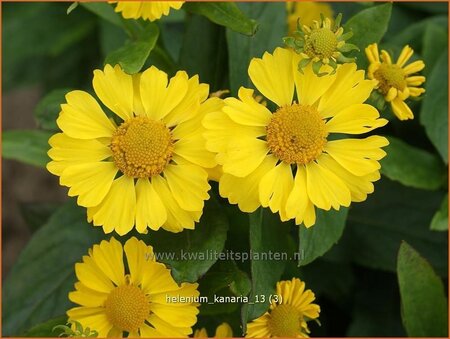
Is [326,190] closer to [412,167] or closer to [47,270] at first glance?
[412,167]

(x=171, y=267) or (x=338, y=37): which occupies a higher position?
(x=338, y=37)

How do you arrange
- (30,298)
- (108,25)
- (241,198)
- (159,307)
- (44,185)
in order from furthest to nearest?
(44,185), (108,25), (30,298), (159,307), (241,198)

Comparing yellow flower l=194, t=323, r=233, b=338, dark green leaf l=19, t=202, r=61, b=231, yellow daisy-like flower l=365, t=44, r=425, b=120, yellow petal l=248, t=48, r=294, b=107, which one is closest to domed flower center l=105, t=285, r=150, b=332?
yellow flower l=194, t=323, r=233, b=338

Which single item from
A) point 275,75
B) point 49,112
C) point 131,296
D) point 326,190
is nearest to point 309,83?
point 275,75

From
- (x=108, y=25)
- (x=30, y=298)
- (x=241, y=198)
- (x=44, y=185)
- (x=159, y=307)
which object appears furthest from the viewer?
(x=44, y=185)

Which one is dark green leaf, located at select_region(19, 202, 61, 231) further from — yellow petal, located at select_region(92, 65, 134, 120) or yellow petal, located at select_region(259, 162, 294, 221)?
yellow petal, located at select_region(259, 162, 294, 221)

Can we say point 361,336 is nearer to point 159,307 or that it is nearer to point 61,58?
point 159,307

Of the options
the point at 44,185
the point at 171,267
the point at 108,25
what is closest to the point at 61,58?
the point at 108,25
